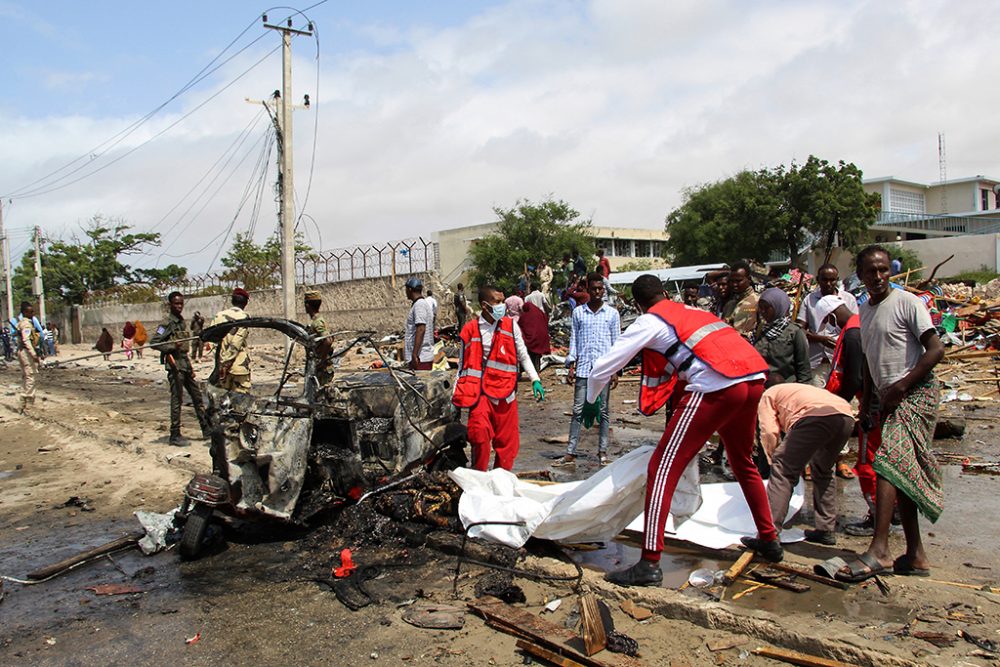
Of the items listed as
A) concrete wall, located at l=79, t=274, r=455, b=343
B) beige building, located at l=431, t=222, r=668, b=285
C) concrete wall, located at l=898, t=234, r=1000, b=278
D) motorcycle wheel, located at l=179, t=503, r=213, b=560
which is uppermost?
beige building, located at l=431, t=222, r=668, b=285

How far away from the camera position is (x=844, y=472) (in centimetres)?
695

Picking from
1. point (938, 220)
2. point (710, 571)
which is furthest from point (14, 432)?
point (938, 220)

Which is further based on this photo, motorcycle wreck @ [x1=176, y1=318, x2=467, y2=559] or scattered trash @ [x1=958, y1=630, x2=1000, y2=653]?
motorcycle wreck @ [x1=176, y1=318, x2=467, y2=559]

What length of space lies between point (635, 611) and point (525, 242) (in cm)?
4171

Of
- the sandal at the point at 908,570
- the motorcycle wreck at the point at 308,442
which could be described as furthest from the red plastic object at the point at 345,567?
the sandal at the point at 908,570

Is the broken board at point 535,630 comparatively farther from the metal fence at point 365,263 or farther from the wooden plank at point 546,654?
the metal fence at point 365,263

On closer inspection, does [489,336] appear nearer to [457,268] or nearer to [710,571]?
[710,571]

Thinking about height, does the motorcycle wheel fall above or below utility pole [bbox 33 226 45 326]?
below

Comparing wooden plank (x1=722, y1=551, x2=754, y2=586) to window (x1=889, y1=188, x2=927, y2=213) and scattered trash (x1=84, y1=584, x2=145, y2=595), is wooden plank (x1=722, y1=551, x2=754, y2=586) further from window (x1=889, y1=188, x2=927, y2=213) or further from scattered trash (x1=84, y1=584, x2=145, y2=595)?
window (x1=889, y1=188, x2=927, y2=213)

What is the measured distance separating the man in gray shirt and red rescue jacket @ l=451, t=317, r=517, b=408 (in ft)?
7.41

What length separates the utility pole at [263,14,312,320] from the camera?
18859mm

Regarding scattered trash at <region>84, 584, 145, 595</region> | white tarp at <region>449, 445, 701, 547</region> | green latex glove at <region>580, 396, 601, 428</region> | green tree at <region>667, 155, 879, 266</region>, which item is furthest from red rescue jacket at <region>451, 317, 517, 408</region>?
green tree at <region>667, 155, 879, 266</region>

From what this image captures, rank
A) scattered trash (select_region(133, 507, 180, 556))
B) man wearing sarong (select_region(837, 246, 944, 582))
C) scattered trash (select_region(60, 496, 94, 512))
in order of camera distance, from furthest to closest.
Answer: scattered trash (select_region(60, 496, 94, 512)), scattered trash (select_region(133, 507, 180, 556)), man wearing sarong (select_region(837, 246, 944, 582))

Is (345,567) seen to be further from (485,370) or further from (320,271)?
(320,271)
